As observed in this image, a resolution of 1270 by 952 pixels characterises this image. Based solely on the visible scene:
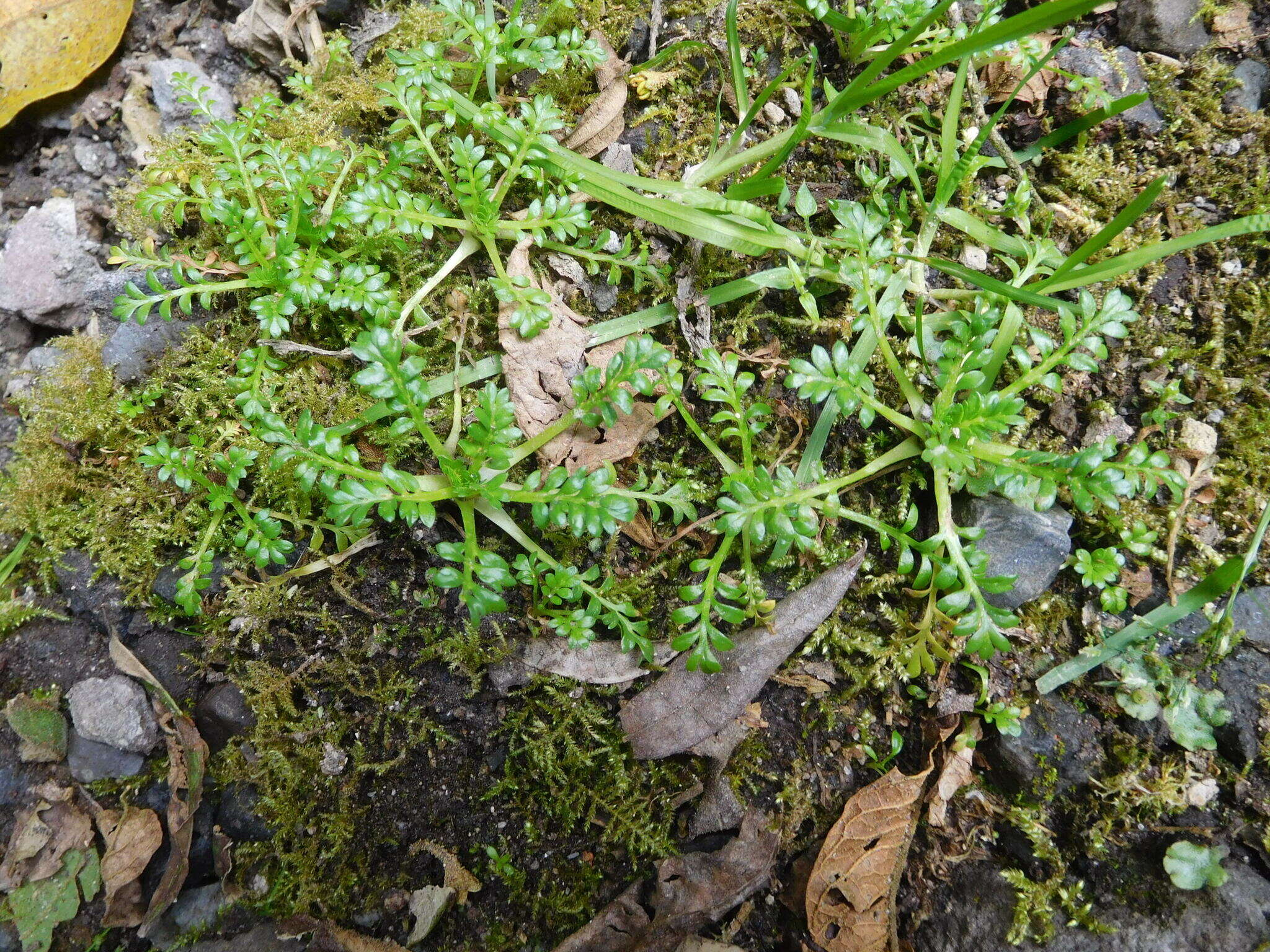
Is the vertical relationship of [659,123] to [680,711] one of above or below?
above

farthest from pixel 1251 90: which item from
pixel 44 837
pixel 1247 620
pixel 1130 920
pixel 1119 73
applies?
pixel 44 837

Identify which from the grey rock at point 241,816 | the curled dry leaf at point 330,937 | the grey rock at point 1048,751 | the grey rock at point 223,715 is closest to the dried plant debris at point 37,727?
the grey rock at point 223,715

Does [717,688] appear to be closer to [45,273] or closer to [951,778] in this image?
[951,778]

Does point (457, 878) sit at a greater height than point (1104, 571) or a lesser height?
lesser

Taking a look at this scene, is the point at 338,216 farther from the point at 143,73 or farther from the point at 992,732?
the point at 992,732

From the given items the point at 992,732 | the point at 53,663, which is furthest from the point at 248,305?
the point at 992,732

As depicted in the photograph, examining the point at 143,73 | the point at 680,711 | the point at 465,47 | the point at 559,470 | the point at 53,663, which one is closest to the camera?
the point at 559,470

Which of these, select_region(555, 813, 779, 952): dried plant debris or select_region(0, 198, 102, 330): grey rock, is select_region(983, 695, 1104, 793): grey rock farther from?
select_region(0, 198, 102, 330): grey rock
